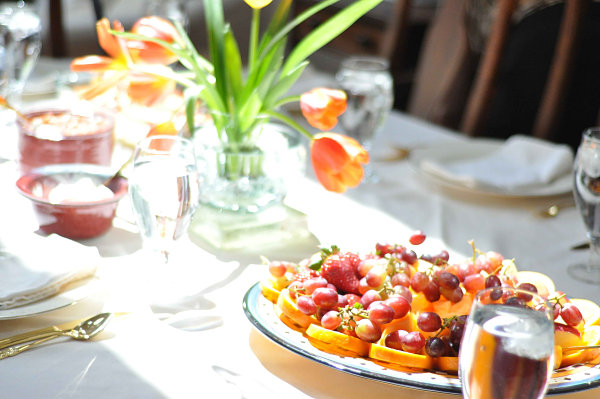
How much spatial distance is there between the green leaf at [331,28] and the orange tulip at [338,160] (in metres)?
0.15

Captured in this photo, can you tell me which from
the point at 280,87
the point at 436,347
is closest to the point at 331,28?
the point at 280,87

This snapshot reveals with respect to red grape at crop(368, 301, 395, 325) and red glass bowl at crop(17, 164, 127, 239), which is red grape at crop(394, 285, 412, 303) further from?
red glass bowl at crop(17, 164, 127, 239)

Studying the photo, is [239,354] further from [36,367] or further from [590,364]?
[590,364]

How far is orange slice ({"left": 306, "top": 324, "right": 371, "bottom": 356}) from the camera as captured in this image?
0.68 metres

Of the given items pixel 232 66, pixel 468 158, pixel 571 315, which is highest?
pixel 232 66

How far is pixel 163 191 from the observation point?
2.74ft

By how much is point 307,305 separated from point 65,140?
56 cm

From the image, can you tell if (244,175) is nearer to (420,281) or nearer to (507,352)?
(420,281)

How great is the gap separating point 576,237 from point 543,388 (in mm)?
612

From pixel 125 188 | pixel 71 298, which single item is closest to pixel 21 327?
pixel 71 298

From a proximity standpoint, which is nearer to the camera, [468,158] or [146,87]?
[146,87]

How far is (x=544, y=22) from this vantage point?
6.42ft

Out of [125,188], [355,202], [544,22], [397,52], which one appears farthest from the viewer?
[397,52]

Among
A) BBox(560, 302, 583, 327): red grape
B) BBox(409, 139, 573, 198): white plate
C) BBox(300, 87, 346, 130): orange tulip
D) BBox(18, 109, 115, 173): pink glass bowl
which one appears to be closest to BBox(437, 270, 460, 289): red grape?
BBox(560, 302, 583, 327): red grape
